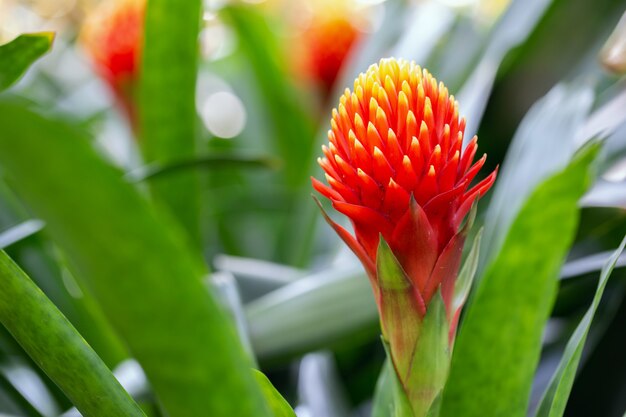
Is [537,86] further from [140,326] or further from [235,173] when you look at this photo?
[140,326]

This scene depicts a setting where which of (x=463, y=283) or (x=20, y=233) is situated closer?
(x=463, y=283)

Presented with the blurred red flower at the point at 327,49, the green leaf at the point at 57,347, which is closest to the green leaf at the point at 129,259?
the green leaf at the point at 57,347

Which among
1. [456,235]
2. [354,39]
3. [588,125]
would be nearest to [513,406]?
[456,235]

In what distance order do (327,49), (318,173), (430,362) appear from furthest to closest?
1. (327,49)
2. (318,173)
3. (430,362)

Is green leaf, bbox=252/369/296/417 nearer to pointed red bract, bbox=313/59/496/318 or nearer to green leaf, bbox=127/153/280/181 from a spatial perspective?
pointed red bract, bbox=313/59/496/318

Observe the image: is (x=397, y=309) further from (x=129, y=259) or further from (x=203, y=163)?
(x=203, y=163)

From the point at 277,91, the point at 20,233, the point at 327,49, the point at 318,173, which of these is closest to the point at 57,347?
the point at 20,233
